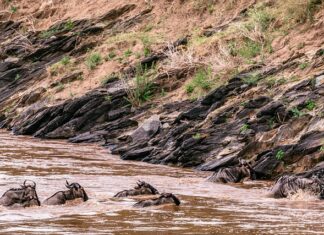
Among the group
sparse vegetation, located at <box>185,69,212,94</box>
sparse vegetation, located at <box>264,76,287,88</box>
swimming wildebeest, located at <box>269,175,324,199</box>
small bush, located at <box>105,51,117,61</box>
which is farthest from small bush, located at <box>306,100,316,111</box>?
small bush, located at <box>105,51,117,61</box>

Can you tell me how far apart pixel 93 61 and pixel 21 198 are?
1674cm

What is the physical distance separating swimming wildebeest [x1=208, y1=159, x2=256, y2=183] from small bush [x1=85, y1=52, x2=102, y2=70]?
1334 centimetres

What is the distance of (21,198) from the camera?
41.1ft

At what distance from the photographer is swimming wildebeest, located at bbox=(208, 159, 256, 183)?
15.8 metres

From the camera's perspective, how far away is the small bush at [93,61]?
94.5 feet

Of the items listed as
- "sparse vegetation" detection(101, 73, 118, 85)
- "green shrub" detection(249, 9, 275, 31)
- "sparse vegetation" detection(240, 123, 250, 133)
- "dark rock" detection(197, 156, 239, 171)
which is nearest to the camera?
"dark rock" detection(197, 156, 239, 171)

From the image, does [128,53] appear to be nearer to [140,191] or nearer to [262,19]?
[262,19]

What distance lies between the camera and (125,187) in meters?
15.1

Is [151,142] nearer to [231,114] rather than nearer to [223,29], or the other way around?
[231,114]

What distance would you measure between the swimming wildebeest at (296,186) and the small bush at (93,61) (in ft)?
51.1

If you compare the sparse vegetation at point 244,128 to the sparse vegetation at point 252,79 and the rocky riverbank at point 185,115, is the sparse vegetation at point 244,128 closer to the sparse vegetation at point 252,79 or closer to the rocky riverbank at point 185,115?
the rocky riverbank at point 185,115

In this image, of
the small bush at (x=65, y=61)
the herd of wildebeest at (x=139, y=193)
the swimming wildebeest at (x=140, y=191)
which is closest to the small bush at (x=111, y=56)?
the small bush at (x=65, y=61)

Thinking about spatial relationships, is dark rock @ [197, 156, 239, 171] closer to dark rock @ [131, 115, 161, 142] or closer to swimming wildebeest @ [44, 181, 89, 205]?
dark rock @ [131, 115, 161, 142]

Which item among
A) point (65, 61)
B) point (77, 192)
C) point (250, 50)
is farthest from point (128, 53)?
point (77, 192)
